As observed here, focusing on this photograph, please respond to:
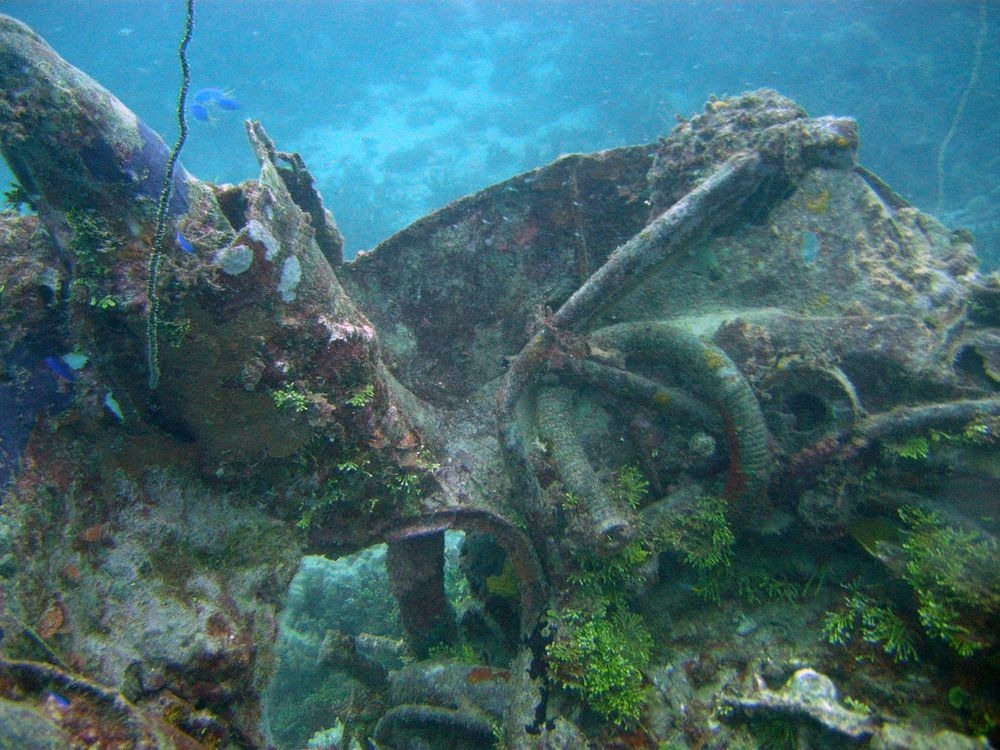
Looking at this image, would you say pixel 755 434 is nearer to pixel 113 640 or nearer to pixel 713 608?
pixel 713 608

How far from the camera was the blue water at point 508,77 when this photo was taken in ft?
81.3

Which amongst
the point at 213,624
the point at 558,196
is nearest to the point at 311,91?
the point at 558,196

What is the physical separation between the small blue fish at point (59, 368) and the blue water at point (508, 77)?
27420 mm

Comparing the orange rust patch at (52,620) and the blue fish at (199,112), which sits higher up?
the blue fish at (199,112)

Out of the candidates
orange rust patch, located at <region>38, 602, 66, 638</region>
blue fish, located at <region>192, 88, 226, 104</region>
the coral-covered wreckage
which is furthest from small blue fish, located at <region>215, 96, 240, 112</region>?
orange rust patch, located at <region>38, 602, 66, 638</region>

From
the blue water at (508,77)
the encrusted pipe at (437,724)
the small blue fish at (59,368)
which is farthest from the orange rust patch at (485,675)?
the blue water at (508,77)

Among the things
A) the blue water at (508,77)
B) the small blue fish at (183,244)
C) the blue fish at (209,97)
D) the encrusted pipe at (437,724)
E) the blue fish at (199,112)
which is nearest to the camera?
the small blue fish at (183,244)

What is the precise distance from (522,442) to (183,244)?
3054 millimetres

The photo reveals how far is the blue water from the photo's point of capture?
2478cm

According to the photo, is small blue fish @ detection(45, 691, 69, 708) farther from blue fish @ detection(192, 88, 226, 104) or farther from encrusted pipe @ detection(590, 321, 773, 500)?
blue fish @ detection(192, 88, 226, 104)

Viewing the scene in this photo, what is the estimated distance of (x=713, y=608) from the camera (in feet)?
14.1

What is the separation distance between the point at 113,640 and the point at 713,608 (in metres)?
4.45

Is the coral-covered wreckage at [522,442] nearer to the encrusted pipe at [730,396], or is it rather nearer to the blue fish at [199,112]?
the encrusted pipe at [730,396]

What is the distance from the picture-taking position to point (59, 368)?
3355 mm
